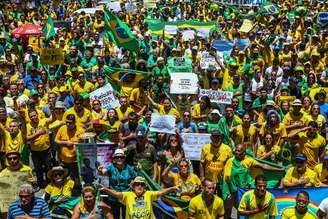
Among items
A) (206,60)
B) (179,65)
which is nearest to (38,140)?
(179,65)

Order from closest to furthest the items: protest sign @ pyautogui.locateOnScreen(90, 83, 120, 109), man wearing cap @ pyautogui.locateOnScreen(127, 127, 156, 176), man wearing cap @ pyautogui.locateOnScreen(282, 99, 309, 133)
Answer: man wearing cap @ pyautogui.locateOnScreen(127, 127, 156, 176) → man wearing cap @ pyautogui.locateOnScreen(282, 99, 309, 133) → protest sign @ pyautogui.locateOnScreen(90, 83, 120, 109)

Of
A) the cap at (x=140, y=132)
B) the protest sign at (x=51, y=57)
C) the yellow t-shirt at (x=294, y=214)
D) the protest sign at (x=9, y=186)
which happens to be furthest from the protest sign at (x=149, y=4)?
the yellow t-shirt at (x=294, y=214)

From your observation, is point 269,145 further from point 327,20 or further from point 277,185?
point 327,20

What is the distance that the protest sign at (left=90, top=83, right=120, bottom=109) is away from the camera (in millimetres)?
12086

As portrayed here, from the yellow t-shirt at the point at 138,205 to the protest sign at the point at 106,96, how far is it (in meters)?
4.21

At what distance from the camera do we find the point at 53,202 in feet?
28.0

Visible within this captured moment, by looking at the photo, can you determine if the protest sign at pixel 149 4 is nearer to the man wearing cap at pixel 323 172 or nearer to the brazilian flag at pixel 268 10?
the brazilian flag at pixel 268 10

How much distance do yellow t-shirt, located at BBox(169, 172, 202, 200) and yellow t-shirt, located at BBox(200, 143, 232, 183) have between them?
0.54 m

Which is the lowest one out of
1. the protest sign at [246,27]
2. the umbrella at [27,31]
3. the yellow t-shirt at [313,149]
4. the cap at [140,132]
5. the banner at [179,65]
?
the umbrella at [27,31]

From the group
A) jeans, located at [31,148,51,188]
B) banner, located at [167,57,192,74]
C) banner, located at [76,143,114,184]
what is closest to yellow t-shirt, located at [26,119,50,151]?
jeans, located at [31,148,51,188]

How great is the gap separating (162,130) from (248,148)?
1.46 m

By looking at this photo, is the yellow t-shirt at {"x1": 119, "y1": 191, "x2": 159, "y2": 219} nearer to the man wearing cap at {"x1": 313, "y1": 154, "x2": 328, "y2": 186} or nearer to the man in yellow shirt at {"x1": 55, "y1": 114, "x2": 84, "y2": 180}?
the man in yellow shirt at {"x1": 55, "y1": 114, "x2": 84, "y2": 180}

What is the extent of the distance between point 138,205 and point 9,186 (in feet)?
6.33

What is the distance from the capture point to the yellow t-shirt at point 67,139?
1025 centimetres
